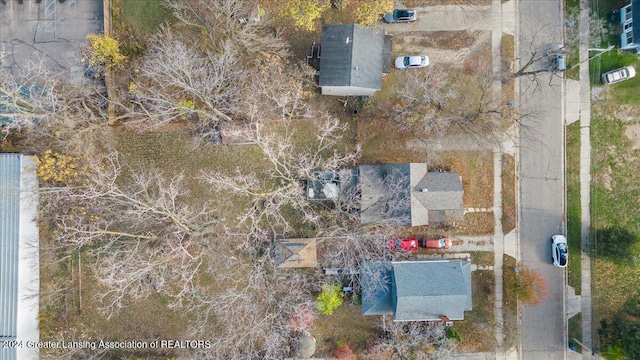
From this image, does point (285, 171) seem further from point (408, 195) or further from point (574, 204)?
point (574, 204)

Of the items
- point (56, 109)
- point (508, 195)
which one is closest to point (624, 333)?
point (508, 195)

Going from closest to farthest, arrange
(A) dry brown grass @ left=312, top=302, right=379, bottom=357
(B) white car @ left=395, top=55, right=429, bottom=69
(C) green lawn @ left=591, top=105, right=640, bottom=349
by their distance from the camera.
A: 1. (B) white car @ left=395, top=55, right=429, bottom=69
2. (C) green lawn @ left=591, top=105, right=640, bottom=349
3. (A) dry brown grass @ left=312, top=302, right=379, bottom=357

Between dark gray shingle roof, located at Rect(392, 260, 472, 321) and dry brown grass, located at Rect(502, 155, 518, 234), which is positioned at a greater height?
dry brown grass, located at Rect(502, 155, 518, 234)

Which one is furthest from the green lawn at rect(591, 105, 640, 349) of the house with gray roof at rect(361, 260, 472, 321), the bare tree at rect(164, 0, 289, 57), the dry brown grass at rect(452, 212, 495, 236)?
the bare tree at rect(164, 0, 289, 57)

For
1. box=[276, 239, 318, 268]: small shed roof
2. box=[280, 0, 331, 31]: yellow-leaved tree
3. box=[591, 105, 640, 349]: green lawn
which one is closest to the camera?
box=[280, 0, 331, 31]: yellow-leaved tree

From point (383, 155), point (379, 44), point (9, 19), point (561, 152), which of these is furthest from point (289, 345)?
point (9, 19)

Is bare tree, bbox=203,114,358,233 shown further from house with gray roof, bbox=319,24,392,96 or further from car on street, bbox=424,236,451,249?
car on street, bbox=424,236,451,249

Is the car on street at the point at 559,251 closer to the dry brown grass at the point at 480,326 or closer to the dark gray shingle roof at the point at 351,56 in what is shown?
the dry brown grass at the point at 480,326
